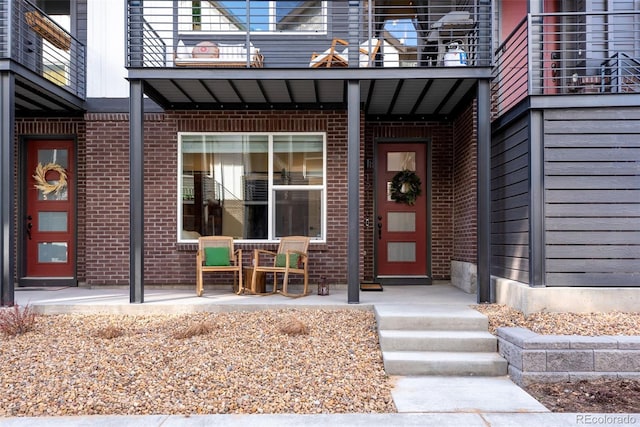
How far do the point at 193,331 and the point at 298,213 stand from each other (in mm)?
3018

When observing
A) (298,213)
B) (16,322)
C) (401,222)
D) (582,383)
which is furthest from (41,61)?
(582,383)

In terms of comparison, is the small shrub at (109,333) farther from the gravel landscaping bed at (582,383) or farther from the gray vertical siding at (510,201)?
the gray vertical siding at (510,201)

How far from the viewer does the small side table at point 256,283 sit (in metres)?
6.70

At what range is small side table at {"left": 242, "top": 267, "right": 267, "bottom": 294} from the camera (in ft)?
22.0

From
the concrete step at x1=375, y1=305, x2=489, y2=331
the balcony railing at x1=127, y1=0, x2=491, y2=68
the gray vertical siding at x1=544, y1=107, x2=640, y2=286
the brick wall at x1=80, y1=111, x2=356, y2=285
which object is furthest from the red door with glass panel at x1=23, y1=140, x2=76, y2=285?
the gray vertical siding at x1=544, y1=107, x2=640, y2=286

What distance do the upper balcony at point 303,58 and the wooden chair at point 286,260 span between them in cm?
221

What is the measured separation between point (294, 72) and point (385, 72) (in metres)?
1.18

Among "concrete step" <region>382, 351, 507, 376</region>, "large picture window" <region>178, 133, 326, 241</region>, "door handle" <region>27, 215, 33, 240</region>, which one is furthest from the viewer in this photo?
"door handle" <region>27, 215, 33, 240</region>

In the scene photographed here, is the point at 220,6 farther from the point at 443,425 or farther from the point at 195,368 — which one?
the point at 443,425

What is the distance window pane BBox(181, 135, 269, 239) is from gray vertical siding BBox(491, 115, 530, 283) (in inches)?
137

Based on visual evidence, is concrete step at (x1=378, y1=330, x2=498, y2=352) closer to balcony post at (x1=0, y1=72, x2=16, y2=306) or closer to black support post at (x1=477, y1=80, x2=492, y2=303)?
black support post at (x1=477, y1=80, x2=492, y2=303)

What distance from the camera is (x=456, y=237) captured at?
7.80m

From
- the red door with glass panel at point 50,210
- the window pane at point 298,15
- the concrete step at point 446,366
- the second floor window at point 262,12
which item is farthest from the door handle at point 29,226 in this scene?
the concrete step at point 446,366

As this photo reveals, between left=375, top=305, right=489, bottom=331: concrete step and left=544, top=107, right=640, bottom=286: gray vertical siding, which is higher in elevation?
left=544, top=107, right=640, bottom=286: gray vertical siding
